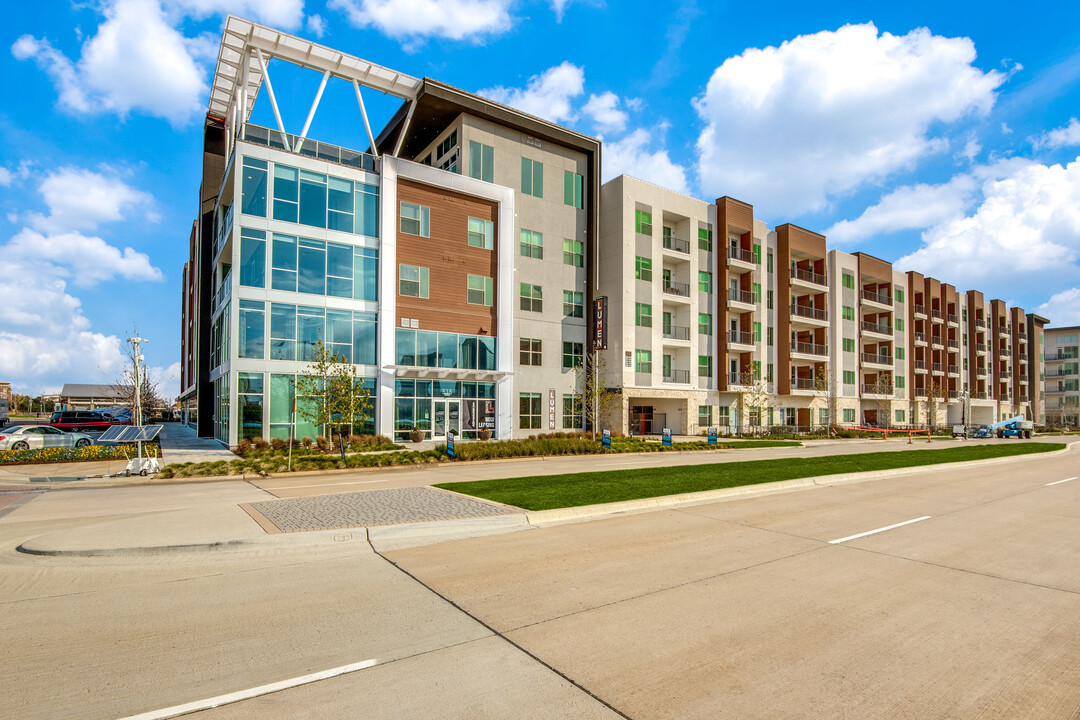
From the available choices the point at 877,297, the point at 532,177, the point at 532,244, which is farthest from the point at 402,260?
the point at 877,297

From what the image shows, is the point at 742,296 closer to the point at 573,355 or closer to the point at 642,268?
the point at 642,268

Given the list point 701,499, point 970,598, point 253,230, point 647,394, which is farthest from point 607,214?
point 970,598

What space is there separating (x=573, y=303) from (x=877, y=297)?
4217 centimetres

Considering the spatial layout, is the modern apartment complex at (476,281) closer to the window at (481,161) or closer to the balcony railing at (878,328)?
the window at (481,161)

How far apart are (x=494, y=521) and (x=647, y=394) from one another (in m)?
34.2

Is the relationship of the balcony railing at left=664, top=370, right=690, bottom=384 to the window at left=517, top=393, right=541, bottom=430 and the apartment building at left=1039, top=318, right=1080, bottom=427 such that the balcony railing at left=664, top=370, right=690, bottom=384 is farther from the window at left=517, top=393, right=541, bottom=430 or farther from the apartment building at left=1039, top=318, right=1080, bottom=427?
the apartment building at left=1039, top=318, right=1080, bottom=427

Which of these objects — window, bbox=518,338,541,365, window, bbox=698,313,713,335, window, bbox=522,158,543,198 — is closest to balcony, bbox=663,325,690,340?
window, bbox=698,313,713,335

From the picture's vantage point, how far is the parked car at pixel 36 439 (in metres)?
24.9

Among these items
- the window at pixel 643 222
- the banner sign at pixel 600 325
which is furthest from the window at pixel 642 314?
the window at pixel 643 222

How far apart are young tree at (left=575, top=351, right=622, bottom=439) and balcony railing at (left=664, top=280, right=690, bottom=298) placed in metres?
8.85

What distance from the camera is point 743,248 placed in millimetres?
50156

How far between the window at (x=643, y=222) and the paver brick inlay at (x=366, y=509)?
3408 cm

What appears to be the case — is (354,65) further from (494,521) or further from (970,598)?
(970,598)

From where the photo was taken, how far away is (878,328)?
64062 millimetres
